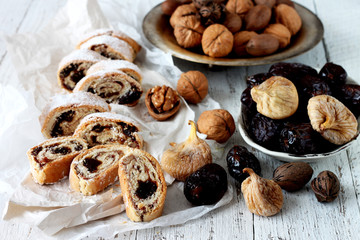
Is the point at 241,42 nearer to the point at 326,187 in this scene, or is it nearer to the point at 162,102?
the point at 162,102

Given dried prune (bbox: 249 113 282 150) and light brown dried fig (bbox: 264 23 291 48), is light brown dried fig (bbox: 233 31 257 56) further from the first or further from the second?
dried prune (bbox: 249 113 282 150)

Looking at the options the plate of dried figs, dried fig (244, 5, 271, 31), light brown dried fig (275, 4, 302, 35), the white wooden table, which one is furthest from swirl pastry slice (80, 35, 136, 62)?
light brown dried fig (275, 4, 302, 35)

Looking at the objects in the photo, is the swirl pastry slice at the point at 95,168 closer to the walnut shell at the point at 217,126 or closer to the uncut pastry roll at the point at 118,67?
the walnut shell at the point at 217,126

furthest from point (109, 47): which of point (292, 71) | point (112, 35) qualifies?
point (292, 71)

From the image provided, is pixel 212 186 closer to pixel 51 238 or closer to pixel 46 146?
pixel 51 238

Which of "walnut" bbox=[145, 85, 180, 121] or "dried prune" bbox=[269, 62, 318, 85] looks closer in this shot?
"dried prune" bbox=[269, 62, 318, 85]

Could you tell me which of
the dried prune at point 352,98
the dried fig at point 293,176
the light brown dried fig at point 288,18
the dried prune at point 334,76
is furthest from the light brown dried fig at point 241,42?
the dried fig at point 293,176

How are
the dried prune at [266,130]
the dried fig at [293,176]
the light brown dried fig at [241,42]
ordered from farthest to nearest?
the light brown dried fig at [241,42]
the dried prune at [266,130]
the dried fig at [293,176]
